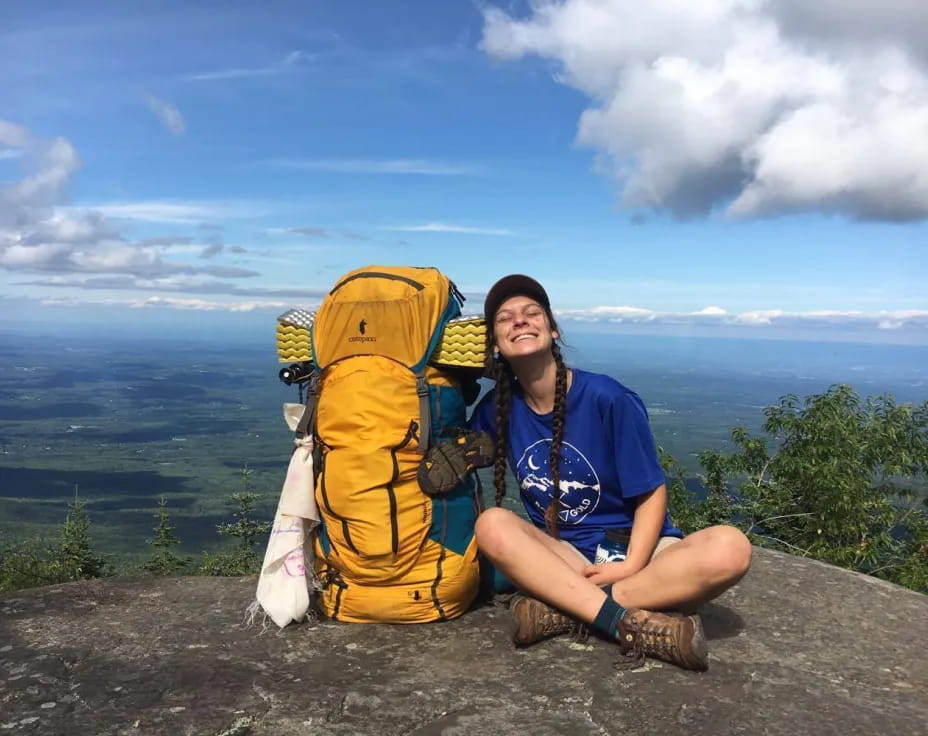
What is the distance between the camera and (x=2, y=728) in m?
2.69

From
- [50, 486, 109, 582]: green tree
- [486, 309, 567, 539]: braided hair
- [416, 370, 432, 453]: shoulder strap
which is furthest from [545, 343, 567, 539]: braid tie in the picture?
[50, 486, 109, 582]: green tree

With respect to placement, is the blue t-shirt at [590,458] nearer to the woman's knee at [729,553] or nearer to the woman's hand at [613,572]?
the woman's hand at [613,572]

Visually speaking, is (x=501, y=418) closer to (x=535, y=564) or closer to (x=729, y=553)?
(x=535, y=564)

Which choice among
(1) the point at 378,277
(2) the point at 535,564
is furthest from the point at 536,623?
(1) the point at 378,277

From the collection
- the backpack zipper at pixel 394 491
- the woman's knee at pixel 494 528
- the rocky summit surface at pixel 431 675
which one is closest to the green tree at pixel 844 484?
the rocky summit surface at pixel 431 675

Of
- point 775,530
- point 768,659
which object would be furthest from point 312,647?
point 775,530

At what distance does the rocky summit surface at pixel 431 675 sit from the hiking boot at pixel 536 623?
0.06m

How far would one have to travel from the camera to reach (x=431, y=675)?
315 centimetres

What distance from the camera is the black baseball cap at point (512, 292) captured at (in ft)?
12.4

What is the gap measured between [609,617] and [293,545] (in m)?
1.65

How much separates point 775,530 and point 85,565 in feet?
35.7

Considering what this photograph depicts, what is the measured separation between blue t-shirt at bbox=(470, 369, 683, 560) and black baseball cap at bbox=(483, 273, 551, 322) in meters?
→ 0.45

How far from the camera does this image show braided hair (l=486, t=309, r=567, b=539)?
3.78 m

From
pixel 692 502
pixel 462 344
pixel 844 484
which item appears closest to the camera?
pixel 462 344
